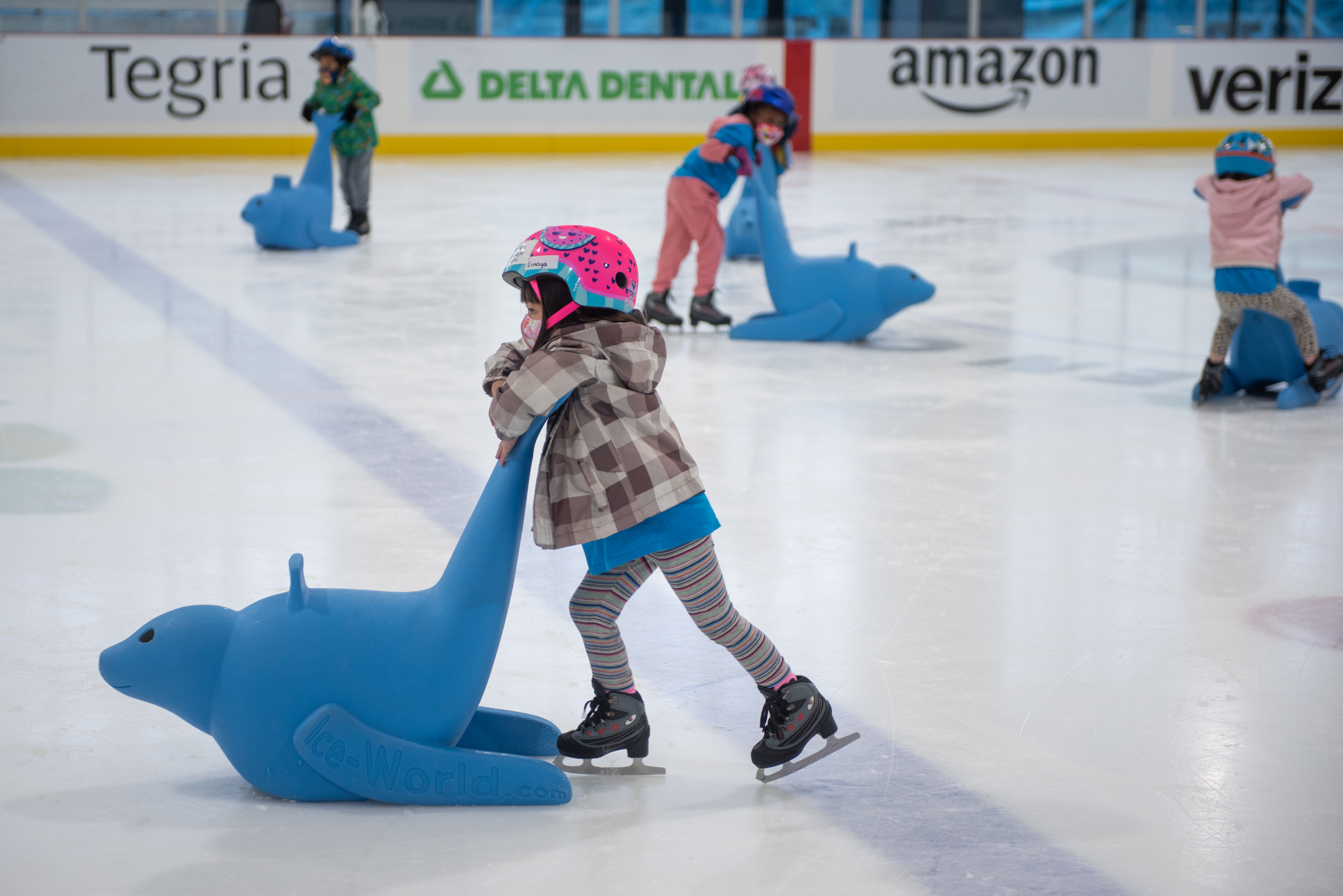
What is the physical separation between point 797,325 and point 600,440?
4694 millimetres

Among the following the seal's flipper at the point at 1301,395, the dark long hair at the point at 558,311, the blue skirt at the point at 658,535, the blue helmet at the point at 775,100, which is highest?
the blue helmet at the point at 775,100

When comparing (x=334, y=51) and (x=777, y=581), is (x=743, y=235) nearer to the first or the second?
(x=334, y=51)

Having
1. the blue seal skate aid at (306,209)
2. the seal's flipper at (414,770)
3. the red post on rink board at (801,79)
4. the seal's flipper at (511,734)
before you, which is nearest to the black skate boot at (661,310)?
the blue seal skate aid at (306,209)

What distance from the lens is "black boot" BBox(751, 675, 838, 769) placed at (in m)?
2.61

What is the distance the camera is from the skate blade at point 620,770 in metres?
2.67

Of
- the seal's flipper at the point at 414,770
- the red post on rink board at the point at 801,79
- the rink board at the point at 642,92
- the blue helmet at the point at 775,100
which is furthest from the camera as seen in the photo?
the red post on rink board at the point at 801,79

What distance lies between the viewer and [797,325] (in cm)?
706

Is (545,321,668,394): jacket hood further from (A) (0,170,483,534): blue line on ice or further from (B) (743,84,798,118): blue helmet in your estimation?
(B) (743,84,798,118): blue helmet

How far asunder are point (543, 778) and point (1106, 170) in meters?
14.9

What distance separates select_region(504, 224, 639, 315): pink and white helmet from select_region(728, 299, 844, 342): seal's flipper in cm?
460

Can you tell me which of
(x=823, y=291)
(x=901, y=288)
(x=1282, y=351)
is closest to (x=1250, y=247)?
(x=1282, y=351)

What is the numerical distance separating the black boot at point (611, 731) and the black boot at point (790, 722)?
20cm

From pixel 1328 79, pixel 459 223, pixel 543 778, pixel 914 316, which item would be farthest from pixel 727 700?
pixel 1328 79

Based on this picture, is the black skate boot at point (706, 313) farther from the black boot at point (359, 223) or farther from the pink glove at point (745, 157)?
the black boot at point (359, 223)
